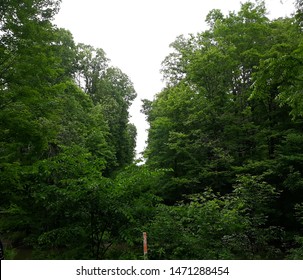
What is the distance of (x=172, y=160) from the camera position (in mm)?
18562

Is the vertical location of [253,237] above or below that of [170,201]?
below

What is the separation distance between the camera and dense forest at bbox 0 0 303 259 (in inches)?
260

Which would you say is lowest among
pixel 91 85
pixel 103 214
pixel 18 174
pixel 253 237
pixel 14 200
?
pixel 253 237

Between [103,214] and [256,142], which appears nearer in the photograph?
[103,214]

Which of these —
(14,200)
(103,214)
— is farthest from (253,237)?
(14,200)

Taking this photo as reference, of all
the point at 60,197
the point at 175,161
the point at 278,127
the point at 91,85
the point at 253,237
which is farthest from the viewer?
the point at 91,85

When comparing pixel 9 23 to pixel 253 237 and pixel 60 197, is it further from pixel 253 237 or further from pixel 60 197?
pixel 253 237

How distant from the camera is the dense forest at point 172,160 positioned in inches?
260

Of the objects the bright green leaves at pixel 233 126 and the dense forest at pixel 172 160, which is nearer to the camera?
the dense forest at pixel 172 160

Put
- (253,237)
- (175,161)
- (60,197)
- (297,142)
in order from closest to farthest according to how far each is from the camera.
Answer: (60,197) < (253,237) < (297,142) < (175,161)

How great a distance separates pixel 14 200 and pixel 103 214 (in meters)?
2.97

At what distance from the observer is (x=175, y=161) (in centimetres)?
1878

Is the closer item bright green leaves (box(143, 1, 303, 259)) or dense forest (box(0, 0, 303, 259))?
dense forest (box(0, 0, 303, 259))

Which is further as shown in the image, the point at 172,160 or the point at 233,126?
the point at 172,160
